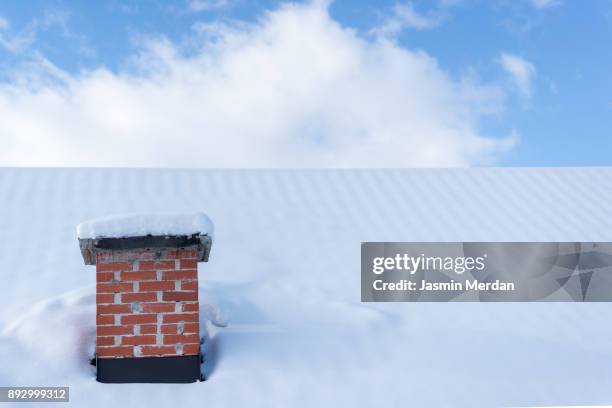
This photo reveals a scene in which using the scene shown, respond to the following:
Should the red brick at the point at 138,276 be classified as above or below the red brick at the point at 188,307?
above

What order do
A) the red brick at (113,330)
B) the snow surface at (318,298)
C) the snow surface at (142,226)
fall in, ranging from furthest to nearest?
the snow surface at (318,298)
the red brick at (113,330)
the snow surface at (142,226)

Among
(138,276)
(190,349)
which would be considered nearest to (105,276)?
(138,276)

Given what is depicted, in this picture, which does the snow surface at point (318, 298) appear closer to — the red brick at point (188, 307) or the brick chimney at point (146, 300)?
the brick chimney at point (146, 300)

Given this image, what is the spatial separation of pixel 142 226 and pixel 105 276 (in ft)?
1.25

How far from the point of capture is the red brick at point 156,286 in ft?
13.4

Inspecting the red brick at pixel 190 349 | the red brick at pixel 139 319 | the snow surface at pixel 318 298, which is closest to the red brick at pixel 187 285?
the red brick at pixel 139 319

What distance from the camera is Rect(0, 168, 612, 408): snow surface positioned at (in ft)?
14.4

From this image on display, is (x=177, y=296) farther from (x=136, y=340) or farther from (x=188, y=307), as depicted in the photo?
(x=136, y=340)

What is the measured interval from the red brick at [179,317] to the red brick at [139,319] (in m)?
0.07

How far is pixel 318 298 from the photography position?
5.98 metres

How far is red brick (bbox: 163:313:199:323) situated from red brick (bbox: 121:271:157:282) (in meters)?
0.24

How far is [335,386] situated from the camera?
A: 4422 mm

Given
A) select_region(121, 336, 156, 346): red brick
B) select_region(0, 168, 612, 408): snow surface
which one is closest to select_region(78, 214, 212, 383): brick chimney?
select_region(121, 336, 156, 346): red brick

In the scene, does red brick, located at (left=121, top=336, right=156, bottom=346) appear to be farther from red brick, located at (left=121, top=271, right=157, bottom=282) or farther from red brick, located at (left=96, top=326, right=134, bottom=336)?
red brick, located at (left=121, top=271, right=157, bottom=282)
